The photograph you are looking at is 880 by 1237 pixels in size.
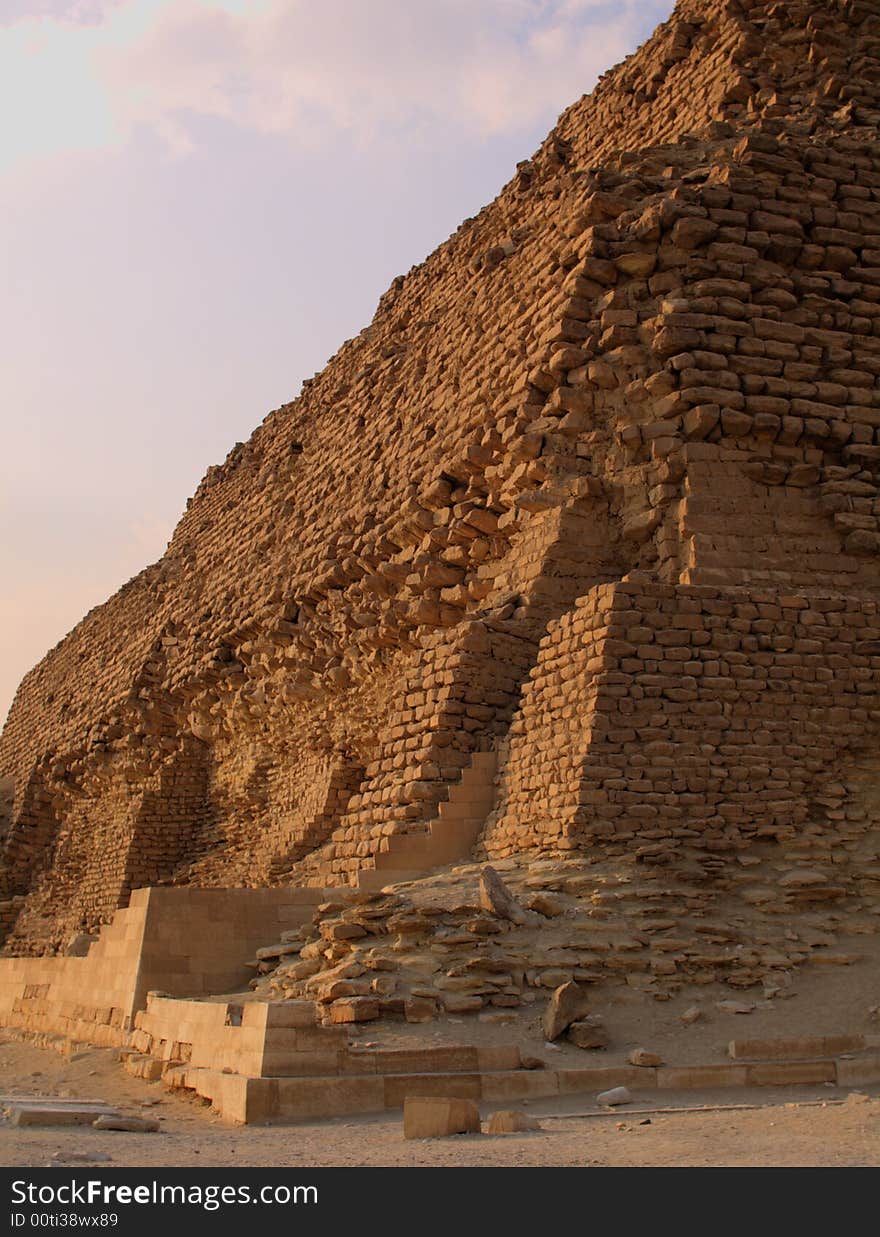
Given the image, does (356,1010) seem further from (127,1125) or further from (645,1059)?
(645,1059)

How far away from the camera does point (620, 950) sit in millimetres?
6727

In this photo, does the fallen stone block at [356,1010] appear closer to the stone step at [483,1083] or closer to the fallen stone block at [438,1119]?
the stone step at [483,1083]

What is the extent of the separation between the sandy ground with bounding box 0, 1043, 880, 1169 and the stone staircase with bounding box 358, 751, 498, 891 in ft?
9.19

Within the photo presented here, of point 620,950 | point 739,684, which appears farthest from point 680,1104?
point 739,684

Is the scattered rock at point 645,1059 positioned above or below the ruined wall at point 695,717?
below

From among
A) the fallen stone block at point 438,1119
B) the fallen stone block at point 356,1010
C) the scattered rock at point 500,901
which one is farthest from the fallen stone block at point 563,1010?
the fallen stone block at point 438,1119

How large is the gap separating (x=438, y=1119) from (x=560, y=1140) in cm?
47

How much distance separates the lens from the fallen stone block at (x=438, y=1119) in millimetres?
4625

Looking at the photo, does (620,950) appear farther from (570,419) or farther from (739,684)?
(570,419)

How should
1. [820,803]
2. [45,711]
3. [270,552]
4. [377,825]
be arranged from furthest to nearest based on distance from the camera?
1. [45,711]
2. [270,552]
3. [377,825]
4. [820,803]

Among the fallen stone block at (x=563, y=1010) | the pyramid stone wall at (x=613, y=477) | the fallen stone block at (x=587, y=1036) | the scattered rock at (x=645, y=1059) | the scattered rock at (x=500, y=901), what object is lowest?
the scattered rock at (x=645, y=1059)

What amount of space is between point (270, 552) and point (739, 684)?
959 centimetres

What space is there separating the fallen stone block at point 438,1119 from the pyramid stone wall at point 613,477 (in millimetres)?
2979

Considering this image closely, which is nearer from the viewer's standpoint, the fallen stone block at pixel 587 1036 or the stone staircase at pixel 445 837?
the fallen stone block at pixel 587 1036
